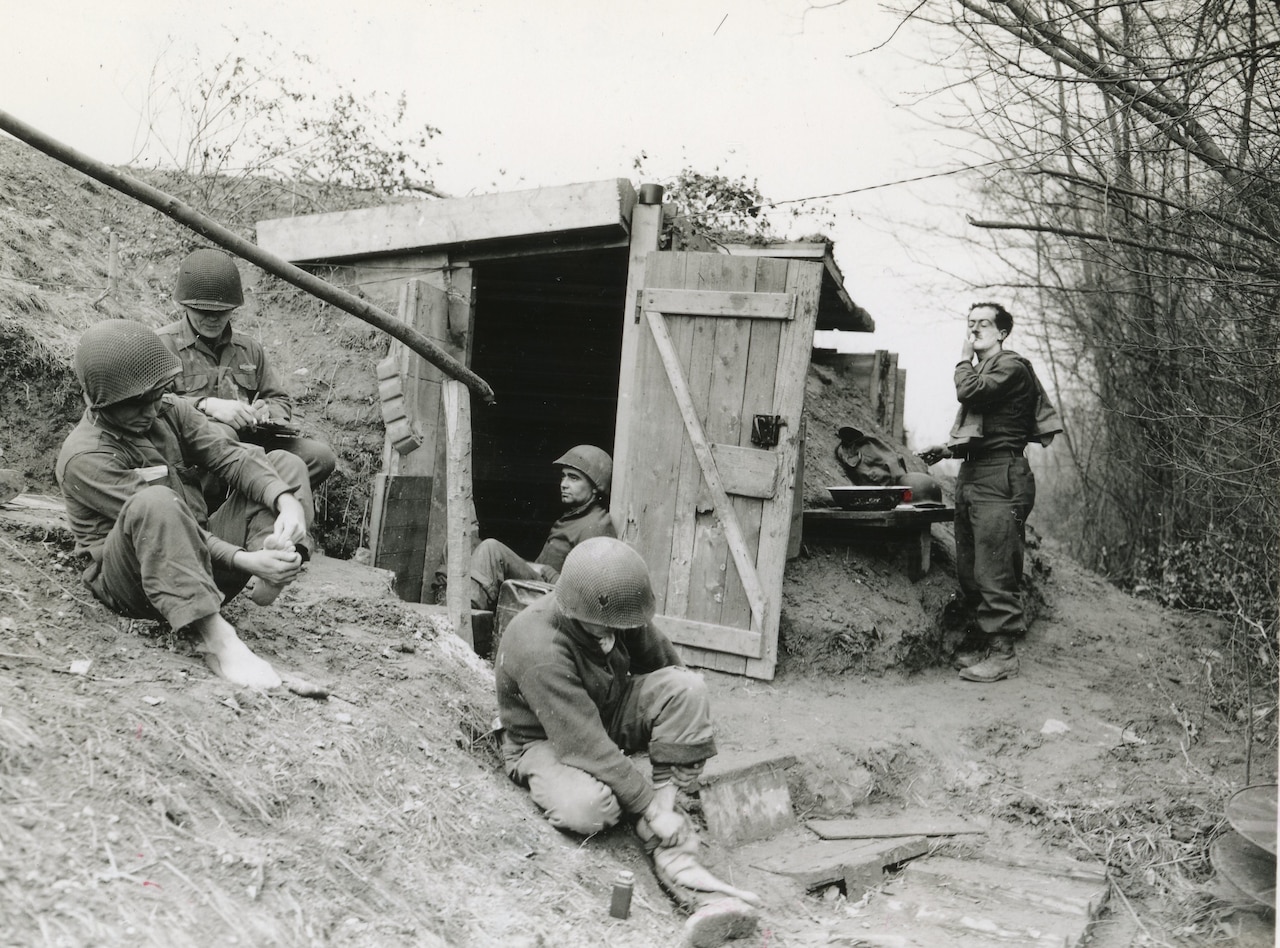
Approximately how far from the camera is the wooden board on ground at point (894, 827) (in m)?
4.85

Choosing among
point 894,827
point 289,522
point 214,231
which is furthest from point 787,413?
point 214,231

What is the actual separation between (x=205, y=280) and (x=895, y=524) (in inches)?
182

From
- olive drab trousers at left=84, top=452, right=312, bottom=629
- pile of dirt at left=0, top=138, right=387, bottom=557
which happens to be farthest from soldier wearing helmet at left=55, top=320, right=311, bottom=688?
pile of dirt at left=0, top=138, right=387, bottom=557

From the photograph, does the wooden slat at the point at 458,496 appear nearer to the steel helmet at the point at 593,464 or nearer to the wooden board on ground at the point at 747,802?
the steel helmet at the point at 593,464

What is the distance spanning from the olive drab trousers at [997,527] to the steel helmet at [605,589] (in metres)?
3.53

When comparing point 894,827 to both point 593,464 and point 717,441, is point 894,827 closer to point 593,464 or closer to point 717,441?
point 717,441

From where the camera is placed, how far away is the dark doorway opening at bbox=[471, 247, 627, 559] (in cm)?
877

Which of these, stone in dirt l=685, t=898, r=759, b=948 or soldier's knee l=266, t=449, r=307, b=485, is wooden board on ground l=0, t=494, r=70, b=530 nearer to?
soldier's knee l=266, t=449, r=307, b=485

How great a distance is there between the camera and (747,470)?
6.45 metres

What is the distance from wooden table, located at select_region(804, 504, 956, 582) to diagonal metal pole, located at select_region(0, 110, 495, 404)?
9.78 ft

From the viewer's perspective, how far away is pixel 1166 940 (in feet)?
13.2

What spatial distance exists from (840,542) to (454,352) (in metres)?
3.08

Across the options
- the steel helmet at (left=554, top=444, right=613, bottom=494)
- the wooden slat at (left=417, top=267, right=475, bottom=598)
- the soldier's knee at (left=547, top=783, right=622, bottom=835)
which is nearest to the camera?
the soldier's knee at (left=547, top=783, right=622, bottom=835)

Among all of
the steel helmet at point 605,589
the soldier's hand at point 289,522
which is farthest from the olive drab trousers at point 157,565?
the steel helmet at point 605,589
